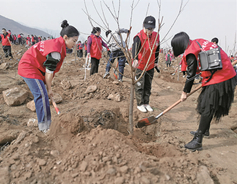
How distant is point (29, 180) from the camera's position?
4.40ft

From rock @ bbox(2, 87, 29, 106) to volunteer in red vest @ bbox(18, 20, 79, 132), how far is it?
1.80m

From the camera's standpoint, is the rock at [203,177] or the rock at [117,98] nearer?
the rock at [203,177]

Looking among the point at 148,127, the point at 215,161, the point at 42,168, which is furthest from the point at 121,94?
the point at 42,168

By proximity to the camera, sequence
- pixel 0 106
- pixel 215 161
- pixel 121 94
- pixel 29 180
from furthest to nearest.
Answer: pixel 121 94, pixel 0 106, pixel 215 161, pixel 29 180

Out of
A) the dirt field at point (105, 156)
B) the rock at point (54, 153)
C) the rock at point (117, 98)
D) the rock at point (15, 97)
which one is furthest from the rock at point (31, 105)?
the rock at point (54, 153)

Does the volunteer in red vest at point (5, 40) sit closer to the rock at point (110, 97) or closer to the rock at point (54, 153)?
the rock at point (110, 97)

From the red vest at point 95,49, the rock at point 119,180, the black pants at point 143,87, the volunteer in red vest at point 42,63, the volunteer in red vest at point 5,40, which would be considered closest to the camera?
the rock at point 119,180

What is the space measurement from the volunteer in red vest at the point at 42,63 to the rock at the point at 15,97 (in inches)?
70.8

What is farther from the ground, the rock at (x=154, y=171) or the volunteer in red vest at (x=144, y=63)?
the volunteer in red vest at (x=144, y=63)

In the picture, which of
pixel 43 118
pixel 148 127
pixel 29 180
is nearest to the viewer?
pixel 29 180

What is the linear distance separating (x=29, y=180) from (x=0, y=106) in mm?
2922

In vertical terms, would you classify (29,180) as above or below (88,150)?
below

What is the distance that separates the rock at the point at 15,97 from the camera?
352 centimetres

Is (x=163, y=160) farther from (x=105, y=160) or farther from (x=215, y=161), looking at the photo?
(x=215, y=161)
